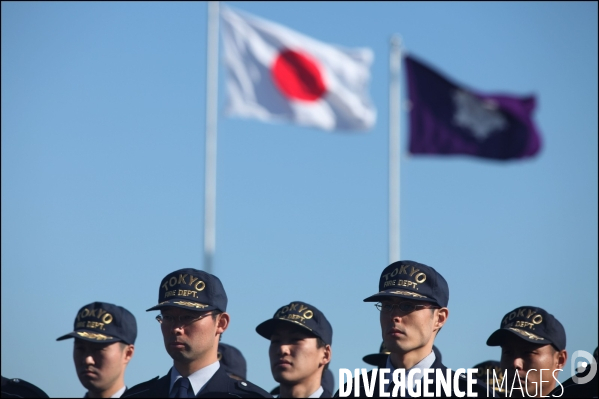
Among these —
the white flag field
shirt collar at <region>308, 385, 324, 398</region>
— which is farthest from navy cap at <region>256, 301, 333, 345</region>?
the white flag field

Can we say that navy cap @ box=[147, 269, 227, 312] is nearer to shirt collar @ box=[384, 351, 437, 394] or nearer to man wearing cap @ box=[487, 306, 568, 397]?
shirt collar @ box=[384, 351, 437, 394]

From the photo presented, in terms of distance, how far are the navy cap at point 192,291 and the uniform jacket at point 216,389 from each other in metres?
0.49

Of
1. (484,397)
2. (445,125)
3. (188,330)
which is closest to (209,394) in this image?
(188,330)

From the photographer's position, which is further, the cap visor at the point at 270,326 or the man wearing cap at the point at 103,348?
the cap visor at the point at 270,326

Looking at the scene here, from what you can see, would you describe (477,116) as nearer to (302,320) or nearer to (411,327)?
(302,320)

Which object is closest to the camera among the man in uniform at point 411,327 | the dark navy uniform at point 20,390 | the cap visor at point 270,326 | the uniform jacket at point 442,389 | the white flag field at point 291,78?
the uniform jacket at point 442,389

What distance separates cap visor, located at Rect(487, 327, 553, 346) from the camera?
334 inches

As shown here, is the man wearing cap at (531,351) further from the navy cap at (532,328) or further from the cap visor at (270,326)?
the cap visor at (270,326)

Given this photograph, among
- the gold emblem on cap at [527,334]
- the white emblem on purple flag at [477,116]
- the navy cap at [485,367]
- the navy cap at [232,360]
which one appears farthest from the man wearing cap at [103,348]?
the white emblem on purple flag at [477,116]

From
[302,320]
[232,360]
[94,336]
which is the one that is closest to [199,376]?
[94,336]

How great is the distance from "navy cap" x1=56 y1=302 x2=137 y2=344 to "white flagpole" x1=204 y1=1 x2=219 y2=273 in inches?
423

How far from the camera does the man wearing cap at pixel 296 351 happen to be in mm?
8531

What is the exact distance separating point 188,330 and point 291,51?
12.7 metres

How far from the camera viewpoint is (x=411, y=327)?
301 inches
